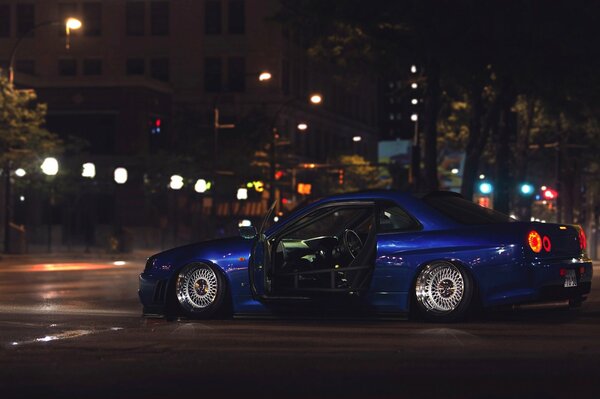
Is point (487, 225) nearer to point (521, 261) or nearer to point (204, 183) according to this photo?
point (521, 261)

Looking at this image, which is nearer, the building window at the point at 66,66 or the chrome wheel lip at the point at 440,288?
the chrome wheel lip at the point at 440,288

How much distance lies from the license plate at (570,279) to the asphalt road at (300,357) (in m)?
A: 0.38

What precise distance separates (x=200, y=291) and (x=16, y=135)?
3084 cm

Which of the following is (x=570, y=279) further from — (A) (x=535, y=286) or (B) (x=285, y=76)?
(B) (x=285, y=76)

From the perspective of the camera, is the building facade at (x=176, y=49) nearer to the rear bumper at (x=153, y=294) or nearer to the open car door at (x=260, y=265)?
the rear bumper at (x=153, y=294)

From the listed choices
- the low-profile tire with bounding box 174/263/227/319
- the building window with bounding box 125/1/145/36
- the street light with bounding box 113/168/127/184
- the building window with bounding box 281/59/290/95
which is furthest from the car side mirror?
the building window with bounding box 125/1/145/36

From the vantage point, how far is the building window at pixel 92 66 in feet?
243

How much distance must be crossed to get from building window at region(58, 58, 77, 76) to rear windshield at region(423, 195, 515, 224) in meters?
64.8

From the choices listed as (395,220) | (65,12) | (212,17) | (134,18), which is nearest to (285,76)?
(212,17)

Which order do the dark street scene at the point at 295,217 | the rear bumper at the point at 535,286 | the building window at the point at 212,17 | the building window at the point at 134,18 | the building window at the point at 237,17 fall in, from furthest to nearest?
the building window at the point at 237,17 → the building window at the point at 212,17 → the building window at the point at 134,18 → the rear bumper at the point at 535,286 → the dark street scene at the point at 295,217

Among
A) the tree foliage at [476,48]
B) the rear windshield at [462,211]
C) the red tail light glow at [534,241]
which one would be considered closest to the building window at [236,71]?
the tree foliage at [476,48]

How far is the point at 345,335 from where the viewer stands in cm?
1029

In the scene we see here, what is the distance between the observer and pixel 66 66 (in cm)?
7431

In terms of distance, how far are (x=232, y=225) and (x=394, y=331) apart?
53929 millimetres
